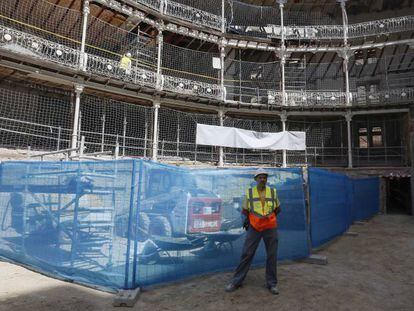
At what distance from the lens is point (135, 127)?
2145 cm

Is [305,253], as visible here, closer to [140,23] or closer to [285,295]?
[285,295]

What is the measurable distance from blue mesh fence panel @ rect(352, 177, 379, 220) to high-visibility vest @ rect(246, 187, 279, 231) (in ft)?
31.5

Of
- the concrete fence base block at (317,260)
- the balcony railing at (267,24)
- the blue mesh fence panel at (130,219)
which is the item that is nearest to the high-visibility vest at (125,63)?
the balcony railing at (267,24)

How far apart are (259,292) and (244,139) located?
1599cm

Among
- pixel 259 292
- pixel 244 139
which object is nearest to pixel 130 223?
pixel 259 292

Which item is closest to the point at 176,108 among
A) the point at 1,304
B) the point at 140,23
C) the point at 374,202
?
the point at 140,23

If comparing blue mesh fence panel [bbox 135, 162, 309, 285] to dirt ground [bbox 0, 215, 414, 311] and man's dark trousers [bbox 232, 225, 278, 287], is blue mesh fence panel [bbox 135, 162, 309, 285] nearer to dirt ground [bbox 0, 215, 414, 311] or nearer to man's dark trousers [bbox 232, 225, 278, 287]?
dirt ground [bbox 0, 215, 414, 311]

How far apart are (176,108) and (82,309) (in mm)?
18757

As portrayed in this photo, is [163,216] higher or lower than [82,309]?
higher

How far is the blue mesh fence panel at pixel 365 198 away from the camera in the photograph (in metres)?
14.3

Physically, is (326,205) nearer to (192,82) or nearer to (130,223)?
(130,223)

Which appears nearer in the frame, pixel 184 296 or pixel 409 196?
pixel 184 296

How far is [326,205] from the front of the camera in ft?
30.4

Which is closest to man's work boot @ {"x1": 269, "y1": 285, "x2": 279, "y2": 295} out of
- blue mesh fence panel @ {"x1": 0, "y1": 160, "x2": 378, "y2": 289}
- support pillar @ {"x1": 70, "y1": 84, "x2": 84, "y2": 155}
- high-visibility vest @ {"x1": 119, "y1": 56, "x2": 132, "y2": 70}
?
blue mesh fence panel @ {"x1": 0, "y1": 160, "x2": 378, "y2": 289}
